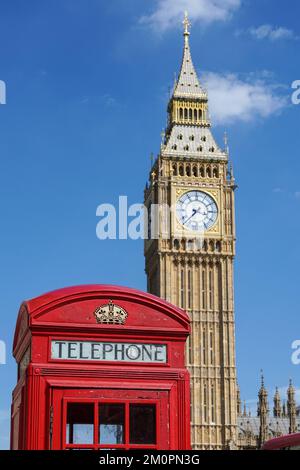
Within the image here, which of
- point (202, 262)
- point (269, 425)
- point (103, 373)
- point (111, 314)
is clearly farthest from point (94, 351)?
point (269, 425)

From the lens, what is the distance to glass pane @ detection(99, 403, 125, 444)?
8109 mm

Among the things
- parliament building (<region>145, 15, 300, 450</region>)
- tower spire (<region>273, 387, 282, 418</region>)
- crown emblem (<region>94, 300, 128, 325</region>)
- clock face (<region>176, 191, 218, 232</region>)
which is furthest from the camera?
tower spire (<region>273, 387, 282, 418</region>)

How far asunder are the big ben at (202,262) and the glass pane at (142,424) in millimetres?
49314

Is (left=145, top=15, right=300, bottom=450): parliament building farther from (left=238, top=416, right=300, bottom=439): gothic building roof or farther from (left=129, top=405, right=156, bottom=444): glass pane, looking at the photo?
(left=129, top=405, right=156, bottom=444): glass pane

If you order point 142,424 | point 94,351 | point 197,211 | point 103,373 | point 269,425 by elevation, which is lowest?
point 142,424

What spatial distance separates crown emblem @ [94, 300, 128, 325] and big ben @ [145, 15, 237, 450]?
4925 centimetres

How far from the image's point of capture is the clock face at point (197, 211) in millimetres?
59594

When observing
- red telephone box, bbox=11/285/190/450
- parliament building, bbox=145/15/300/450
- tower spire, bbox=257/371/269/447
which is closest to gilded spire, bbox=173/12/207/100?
parliament building, bbox=145/15/300/450

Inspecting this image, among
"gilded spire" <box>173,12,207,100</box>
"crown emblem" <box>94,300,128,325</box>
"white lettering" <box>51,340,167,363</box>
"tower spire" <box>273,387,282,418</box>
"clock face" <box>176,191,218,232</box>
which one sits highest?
"gilded spire" <box>173,12,207,100</box>

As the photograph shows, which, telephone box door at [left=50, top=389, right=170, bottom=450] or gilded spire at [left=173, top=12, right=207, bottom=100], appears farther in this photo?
gilded spire at [left=173, top=12, right=207, bottom=100]

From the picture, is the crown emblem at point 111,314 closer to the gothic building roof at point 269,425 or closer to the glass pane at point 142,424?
the glass pane at point 142,424

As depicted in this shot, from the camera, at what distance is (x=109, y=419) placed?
8.21m

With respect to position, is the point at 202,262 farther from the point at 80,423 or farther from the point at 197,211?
the point at 80,423

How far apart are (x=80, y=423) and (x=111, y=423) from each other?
0.27 meters
